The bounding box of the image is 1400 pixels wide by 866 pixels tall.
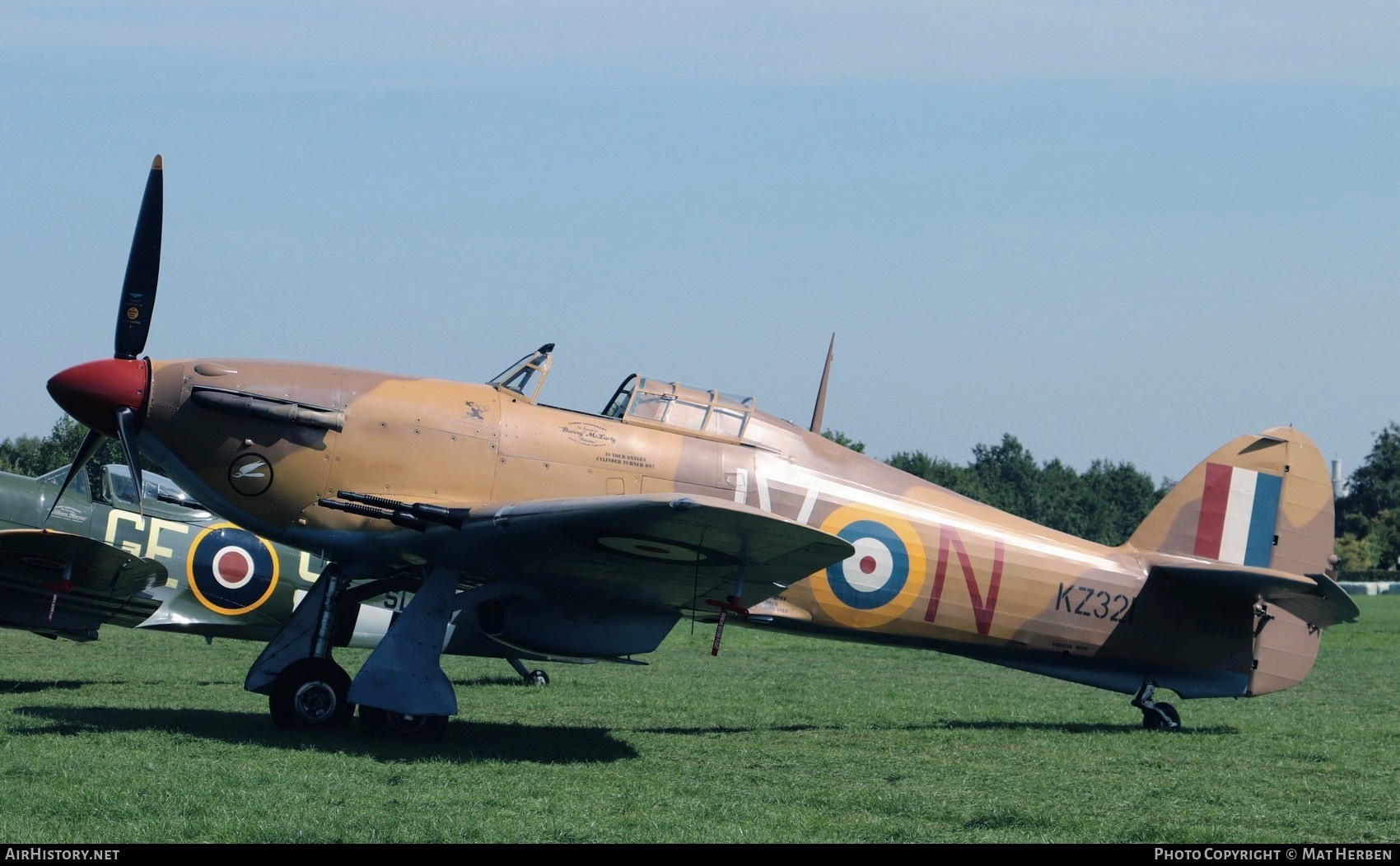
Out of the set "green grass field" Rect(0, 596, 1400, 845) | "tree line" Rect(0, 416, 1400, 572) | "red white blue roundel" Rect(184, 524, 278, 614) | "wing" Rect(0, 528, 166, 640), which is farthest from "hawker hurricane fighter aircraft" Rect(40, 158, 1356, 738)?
"tree line" Rect(0, 416, 1400, 572)

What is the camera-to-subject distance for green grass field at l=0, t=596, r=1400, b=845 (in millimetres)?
6461

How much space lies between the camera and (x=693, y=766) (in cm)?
860

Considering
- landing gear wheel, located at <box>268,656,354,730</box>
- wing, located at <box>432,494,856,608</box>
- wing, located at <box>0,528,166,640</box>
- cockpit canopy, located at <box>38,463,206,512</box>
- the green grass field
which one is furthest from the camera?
cockpit canopy, located at <box>38,463,206,512</box>

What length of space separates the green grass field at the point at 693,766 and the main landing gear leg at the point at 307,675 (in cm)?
21

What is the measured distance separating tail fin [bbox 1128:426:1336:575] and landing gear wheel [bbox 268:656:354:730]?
6781 mm

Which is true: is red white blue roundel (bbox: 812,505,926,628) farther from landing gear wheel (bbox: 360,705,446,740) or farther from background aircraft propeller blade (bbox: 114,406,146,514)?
background aircraft propeller blade (bbox: 114,406,146,514)

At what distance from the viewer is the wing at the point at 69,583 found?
10992 millimetres

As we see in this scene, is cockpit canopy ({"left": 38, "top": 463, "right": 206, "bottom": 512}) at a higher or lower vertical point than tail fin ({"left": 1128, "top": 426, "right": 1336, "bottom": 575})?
lower

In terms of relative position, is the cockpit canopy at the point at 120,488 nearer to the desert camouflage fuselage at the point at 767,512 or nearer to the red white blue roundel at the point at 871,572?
the desert camouflage fuselage at the point at 767,512

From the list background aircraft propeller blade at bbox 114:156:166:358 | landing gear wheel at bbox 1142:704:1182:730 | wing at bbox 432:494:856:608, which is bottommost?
landing gear wheel at bbox 1142:704:1182:730

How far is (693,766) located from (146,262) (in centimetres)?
523

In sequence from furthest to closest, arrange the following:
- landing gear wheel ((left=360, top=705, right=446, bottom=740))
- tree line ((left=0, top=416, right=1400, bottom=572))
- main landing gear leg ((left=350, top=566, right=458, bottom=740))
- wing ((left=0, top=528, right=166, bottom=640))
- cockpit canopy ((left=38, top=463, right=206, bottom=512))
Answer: tree line ((left=0, top=416, right=1400, bottom=572))
cockpit canopy ((left=38, top=463, right=206, bottom=512))
wing ((left=0, top=528, right=166, bottom=640))
landing gear wheel ((left=360, top=705, right=446, bottom=740))
main landing gear leg ((left=350, top=566, right=458, bottom=740))

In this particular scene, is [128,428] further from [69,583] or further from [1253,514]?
[1253,514]

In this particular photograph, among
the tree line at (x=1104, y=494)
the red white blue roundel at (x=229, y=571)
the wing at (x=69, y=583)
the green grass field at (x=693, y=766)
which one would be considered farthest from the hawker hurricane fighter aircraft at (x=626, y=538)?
the tree line at (x=1104, y=494)
